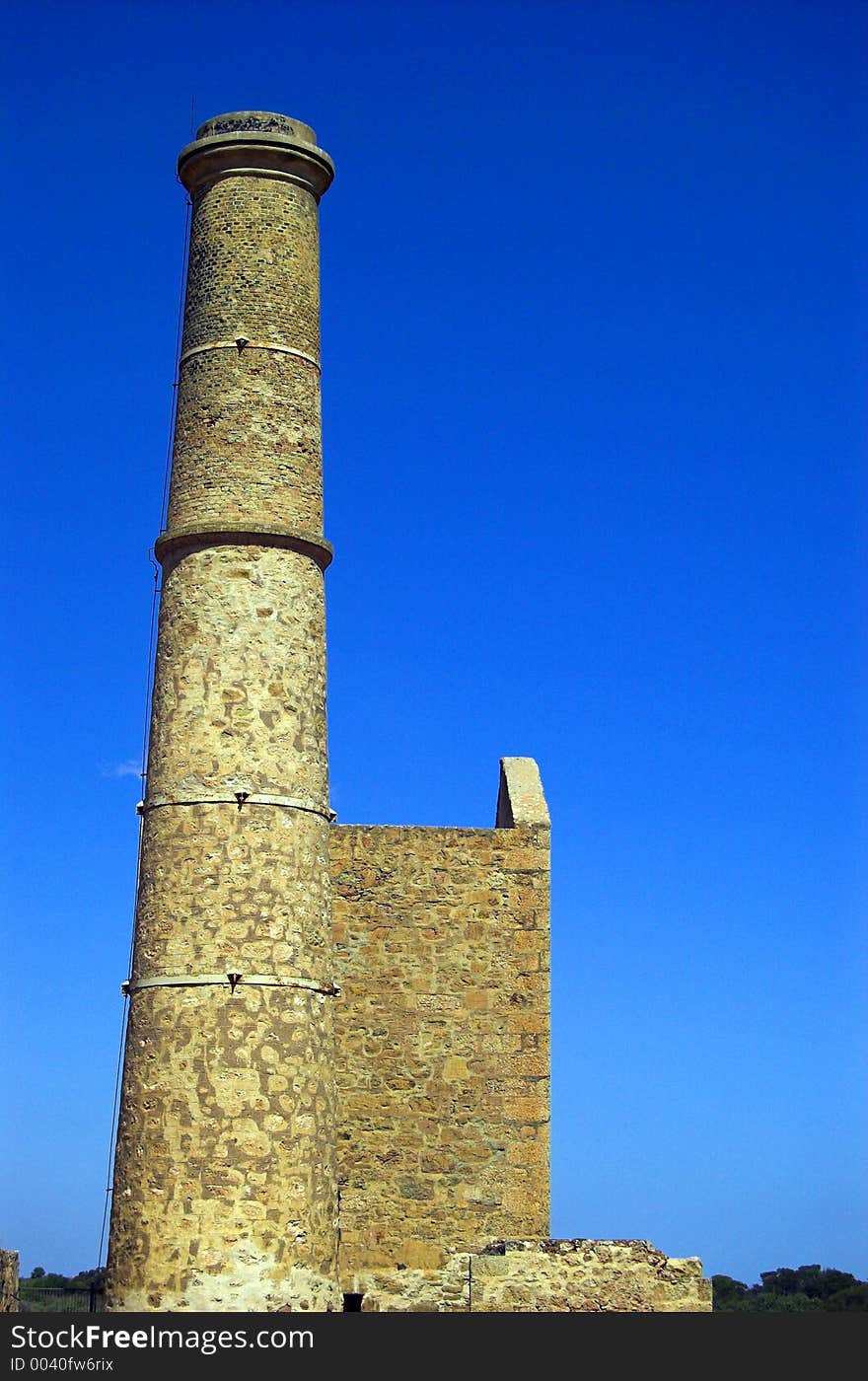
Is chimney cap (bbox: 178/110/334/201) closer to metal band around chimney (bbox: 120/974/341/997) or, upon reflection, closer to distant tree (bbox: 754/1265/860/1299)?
metal band around chimney (bbox: 120/974/341/997)

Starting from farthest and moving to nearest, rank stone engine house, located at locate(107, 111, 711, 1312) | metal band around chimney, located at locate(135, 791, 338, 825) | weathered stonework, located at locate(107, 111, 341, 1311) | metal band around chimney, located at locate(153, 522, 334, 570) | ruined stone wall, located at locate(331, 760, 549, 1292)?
1. ruined stone wall, located at locate(331, 760, 549, 1292)
2. metal band around chimney, located at locate(153, 522, 334, 570)
3. metal band around chimney, located at locate(135, 791, 338, 825)
4. stone engine house, located at locate(107, 111, 711, 1312)
5. weathered stonework, located at locate(107, 111, 341, 1311)

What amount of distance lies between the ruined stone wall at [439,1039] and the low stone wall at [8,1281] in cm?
316

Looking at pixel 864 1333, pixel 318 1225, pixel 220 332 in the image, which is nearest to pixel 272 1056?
pixel 318 1225

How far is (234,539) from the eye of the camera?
18734mm

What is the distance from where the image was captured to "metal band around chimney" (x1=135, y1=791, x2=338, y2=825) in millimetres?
18109

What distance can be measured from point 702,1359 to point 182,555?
8502 millimetres

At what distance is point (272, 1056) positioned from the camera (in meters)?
17.7

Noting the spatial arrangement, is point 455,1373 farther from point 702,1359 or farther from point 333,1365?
point 702,1359

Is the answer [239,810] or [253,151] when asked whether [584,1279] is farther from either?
[253,151]

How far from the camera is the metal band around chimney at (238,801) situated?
18.1 m

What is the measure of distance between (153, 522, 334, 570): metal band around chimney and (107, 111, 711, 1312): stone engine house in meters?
0.02

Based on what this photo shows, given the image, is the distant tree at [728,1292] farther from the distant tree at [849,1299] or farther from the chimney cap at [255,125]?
the chimney cap at [255,125]

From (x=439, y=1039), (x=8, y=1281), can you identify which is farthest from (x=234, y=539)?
(x=8, y=1281)

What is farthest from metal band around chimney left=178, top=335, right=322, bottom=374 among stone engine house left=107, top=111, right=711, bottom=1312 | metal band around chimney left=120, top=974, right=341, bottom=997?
metal band around chimney left=120, top=974, right=341, bottom=997
